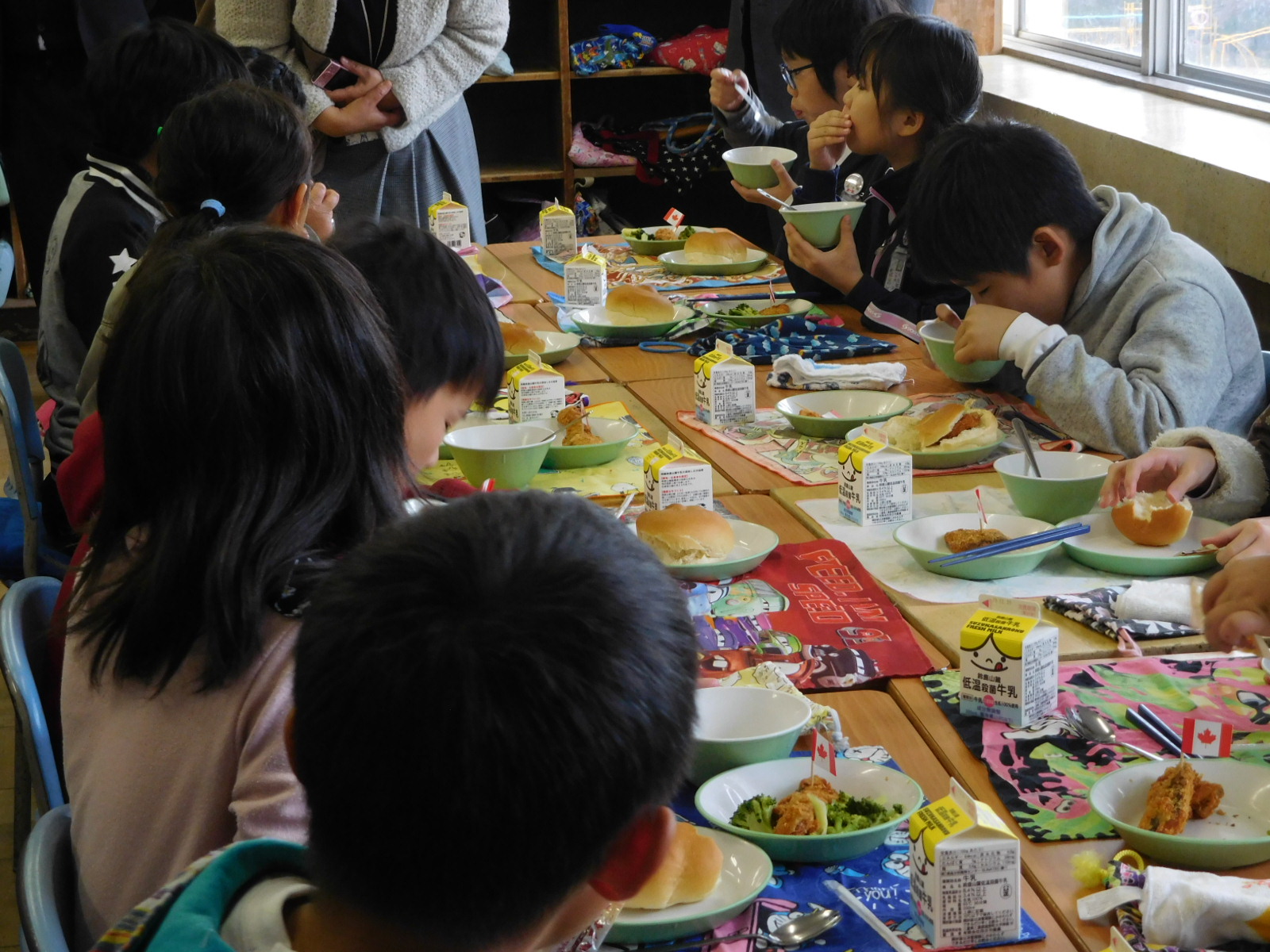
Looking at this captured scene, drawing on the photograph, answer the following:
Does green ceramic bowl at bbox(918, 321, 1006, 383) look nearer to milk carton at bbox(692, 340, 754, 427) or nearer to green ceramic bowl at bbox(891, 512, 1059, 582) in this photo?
milk carton at bbox(692, 340, 754, 427)

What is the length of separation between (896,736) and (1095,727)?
0.17 metres

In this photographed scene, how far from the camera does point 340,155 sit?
3.46 meters

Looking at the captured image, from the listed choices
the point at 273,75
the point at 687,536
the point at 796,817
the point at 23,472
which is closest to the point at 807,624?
the point at 687,536

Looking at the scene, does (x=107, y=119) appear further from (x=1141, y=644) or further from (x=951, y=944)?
(x=951, y=944)

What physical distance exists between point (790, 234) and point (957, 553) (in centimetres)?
130

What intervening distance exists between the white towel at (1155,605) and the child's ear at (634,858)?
88 centimetres

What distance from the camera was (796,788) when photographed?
110 centimetres

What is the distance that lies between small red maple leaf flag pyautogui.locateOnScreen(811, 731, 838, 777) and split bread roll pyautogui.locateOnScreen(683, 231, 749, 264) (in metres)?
2.14

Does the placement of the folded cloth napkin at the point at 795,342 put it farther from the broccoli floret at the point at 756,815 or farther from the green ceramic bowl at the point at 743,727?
the broccoli floret at the point at 756,815

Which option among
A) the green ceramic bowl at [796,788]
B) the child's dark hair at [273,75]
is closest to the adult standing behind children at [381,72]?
the child's dark hair at [273,75]

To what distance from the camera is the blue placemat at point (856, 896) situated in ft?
3.07

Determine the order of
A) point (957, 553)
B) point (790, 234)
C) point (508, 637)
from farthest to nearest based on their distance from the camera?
1. point (790, 234)
2. point (957, 553)
3. point (508, 637)

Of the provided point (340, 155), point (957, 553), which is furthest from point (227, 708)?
point (340, 155)

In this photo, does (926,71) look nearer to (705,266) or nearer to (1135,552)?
(705,266)
